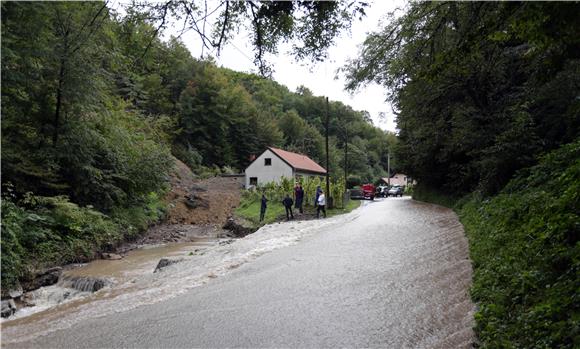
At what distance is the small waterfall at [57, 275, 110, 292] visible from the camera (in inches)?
443

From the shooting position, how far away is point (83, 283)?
11500 millimetres

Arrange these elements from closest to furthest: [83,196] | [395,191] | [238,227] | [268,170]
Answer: [83,196], [238,227], [268,170], [395,191]

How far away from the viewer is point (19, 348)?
6238 mm

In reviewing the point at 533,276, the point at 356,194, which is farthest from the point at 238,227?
the point at 356,194

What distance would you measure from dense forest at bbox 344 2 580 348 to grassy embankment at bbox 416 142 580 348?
0.06 feet

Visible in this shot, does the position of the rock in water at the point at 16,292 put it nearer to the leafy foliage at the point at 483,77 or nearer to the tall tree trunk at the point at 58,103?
the tall tree trunk at the point at 58,103

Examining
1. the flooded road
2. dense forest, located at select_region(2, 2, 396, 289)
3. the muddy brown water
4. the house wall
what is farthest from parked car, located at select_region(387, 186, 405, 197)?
the flooded road

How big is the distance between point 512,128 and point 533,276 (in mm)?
11760

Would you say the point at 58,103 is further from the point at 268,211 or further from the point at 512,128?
the point at 512,128

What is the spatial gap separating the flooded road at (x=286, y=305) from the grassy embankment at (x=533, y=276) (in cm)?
53

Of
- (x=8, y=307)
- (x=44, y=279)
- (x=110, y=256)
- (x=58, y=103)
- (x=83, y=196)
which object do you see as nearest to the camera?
(x=8, y=307)

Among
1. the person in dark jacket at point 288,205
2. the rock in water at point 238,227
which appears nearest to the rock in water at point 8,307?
the rock in water at point 238,227

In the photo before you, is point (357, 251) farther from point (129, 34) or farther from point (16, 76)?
point (16, 76)

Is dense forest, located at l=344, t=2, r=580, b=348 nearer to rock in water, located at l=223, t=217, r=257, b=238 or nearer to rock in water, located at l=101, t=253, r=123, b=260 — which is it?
rock in water, located at l=223, t=217, r=257, b=238
